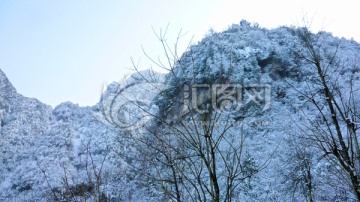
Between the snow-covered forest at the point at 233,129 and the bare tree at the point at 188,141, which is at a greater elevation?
the snow-covered forest at the point at 233,129

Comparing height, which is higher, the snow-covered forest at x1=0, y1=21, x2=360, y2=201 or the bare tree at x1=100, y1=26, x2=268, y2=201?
the snow-covered forest at x1=0, y1=21, x2=360, y2=201

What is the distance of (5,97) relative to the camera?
97.7 feet

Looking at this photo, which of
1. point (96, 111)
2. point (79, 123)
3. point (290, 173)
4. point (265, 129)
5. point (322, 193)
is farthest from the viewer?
point (96, 111)

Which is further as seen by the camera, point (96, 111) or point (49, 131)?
point (96, 111)

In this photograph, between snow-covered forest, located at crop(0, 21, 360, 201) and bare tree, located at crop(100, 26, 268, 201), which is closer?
bare tree, located at crop(100, 26, 268, 201)

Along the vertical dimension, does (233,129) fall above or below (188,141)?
above

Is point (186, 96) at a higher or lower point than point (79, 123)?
lower

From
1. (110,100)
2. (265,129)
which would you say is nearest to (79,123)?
(110,100)

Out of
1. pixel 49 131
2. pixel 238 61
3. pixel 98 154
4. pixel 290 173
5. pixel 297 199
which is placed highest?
pixel 238 61

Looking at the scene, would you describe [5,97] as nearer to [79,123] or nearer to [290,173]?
[79,123]

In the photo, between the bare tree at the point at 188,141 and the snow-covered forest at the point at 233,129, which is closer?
the bare tree at the point at 188,141

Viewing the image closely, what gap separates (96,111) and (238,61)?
16127mm

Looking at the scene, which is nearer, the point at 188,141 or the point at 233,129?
the point at 188,141

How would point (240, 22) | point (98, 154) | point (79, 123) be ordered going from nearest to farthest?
point (98, 154), point (240, 22), point (79, 123)
